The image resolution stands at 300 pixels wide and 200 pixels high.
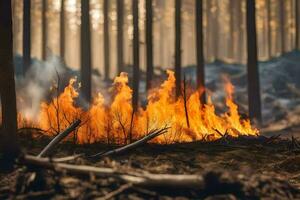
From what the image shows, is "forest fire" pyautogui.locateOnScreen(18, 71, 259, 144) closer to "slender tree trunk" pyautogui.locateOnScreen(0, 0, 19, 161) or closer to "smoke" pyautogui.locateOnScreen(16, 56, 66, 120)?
"slender tree trunk" pyautogui.locateOnScreen(0, 0, 19, 161)

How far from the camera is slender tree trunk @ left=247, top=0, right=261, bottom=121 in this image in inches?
760

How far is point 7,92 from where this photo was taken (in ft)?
24.8

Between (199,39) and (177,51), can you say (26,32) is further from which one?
(199,39)

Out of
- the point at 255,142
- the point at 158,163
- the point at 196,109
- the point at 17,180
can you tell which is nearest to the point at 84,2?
the point at 196,109

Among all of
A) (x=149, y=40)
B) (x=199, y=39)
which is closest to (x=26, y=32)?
(x=149, y=40)

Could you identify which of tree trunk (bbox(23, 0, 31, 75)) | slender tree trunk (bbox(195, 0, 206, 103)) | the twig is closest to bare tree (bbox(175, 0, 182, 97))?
slender tree trunk (bbox(195, 0, 206, 103))

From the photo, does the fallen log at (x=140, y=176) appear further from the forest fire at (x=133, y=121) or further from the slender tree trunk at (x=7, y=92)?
the forest fire at (x=133, y=121)

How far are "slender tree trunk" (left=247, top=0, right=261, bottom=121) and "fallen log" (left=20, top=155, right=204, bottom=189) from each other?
14517 mm

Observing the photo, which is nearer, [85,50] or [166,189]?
[166,189]

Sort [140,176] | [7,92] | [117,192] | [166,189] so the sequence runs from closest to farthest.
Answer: [117,192] < [140,176] < [166,189] < [7,92]

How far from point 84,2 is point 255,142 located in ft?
39.7

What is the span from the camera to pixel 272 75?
30.8 meters

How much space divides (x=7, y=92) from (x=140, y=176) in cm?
326

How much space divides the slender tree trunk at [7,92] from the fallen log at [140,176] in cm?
178
